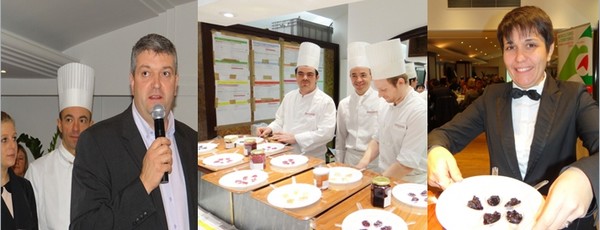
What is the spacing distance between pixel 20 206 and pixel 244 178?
65 cm

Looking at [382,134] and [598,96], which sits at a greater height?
[598,96]

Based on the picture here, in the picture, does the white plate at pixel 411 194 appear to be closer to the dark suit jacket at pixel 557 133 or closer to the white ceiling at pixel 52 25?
the dark suit jacket at pixel 557 133

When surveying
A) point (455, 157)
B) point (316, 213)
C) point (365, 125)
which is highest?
point (365, 125)

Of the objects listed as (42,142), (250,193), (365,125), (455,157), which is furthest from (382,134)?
(42,142)

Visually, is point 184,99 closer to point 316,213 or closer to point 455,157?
point 316,213

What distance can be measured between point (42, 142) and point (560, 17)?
1560 millimetres

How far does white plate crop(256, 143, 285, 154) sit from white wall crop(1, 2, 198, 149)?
24 centimetres

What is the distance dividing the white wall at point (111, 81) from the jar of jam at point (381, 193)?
627 mm

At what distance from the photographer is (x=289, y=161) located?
1.19 meters

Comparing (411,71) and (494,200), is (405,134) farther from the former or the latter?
(494,200)

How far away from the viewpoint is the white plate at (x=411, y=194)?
3.71 feet

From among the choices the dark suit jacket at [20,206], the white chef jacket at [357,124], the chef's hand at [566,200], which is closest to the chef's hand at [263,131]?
the white chef jacket at [357,124]

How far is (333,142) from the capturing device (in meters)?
1.17

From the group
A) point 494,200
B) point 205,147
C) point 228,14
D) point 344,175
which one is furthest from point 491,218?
point 228,14
